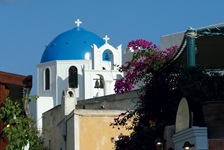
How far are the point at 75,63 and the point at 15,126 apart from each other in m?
53.0

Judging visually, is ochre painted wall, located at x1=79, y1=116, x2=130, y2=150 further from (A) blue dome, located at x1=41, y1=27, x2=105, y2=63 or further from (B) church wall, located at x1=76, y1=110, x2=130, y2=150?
(A) blue dome, located at x1=41, y1=27, x2=105, y2=63

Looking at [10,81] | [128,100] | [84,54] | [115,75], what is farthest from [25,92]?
[84,54]

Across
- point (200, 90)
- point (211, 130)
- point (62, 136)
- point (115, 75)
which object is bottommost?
point (211, 130)

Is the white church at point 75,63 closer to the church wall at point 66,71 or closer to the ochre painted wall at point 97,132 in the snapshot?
the church wall at point 66,71

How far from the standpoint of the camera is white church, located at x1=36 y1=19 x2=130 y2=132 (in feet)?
204

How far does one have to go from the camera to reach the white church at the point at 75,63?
62156 millimetres

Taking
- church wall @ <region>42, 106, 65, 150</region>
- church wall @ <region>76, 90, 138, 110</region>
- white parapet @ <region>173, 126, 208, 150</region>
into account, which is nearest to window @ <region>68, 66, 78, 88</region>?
church wall @ <region>42, 106, 65, 150</region>

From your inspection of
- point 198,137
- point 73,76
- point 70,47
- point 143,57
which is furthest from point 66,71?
point 198,137

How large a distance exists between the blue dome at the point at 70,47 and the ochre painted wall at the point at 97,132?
109ft

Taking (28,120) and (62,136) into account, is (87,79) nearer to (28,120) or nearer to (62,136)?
(62,136)

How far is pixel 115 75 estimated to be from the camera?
60.3 meters

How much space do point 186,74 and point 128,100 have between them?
18544mm

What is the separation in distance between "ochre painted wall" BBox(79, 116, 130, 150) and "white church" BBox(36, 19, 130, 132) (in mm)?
28410

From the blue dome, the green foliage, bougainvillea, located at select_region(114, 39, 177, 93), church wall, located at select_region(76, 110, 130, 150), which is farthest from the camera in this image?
the blue dome
